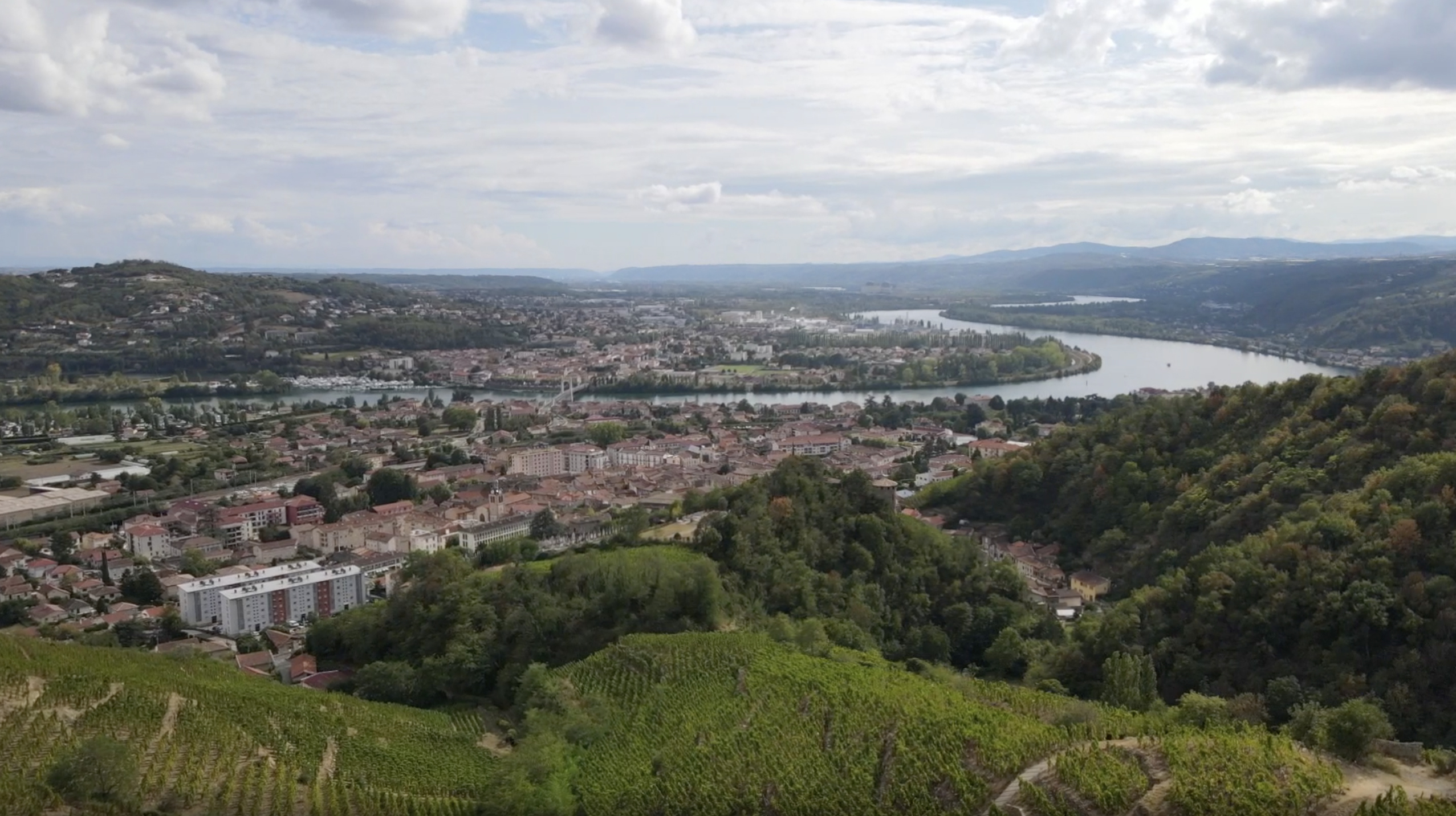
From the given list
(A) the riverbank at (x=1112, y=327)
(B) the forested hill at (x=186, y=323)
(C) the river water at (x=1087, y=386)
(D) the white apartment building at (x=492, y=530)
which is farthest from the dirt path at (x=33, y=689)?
(A) the riverbank at (x=1112, y=327)

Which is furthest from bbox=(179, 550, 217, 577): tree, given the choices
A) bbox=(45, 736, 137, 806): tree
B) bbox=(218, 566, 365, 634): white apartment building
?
bbox=(45, 736, 137, 806): tree

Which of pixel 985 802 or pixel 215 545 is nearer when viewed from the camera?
pixel 985 802

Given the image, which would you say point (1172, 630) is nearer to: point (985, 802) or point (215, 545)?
point (985, 802)

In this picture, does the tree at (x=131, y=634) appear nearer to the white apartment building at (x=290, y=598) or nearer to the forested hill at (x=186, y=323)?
the white apartment building at (x=290, y=598)

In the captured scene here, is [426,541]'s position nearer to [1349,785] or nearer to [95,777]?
[95,777]

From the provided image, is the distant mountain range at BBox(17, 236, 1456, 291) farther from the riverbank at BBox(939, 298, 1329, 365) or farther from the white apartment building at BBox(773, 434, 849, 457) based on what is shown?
the white apartment building at BBox(773, 434, 849, 457)

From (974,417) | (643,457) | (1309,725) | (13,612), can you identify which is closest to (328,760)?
(1309,725)

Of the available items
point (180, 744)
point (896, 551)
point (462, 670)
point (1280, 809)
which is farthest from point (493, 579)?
point (1280, 809)
